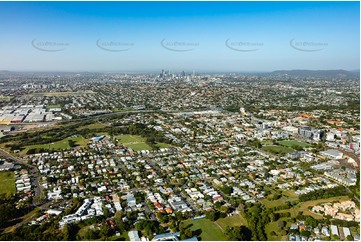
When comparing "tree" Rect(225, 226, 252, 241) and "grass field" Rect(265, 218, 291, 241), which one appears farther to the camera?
"grass field" Rect(265, 218, 291, 241)

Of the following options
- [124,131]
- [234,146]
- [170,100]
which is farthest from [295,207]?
[170,100]

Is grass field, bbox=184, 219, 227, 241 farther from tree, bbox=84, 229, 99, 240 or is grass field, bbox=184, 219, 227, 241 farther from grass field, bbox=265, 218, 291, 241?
tree, bbox=84, 229, 99, 240

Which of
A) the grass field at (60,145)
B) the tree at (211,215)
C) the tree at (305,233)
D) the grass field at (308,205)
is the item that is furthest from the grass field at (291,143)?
the grass field at (60,145)

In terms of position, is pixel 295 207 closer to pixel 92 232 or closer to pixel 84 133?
pixel 92 232

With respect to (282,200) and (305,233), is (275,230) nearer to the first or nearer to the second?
(305,233)

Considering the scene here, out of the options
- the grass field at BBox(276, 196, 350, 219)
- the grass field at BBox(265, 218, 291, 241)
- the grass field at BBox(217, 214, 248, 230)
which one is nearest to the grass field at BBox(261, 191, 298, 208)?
the grass field at BBox(276, 196, 350, 219)

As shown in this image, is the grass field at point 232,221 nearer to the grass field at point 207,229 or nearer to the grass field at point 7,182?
the grass field at point 207,229
